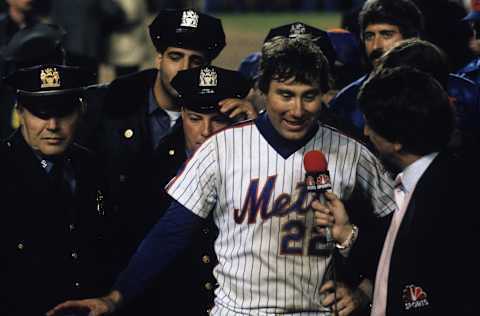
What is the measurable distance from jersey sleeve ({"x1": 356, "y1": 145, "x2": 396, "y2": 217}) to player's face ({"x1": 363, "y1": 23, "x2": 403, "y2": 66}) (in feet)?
5.91

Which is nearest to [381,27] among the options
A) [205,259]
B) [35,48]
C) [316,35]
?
[316,35]

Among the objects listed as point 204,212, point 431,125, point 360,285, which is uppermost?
point 431,125

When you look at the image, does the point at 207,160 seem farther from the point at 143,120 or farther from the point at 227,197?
the point at 143,120

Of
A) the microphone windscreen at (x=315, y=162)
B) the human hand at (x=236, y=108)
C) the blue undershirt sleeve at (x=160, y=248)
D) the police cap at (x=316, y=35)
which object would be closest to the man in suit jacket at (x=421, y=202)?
the microphone windscreen at (x=315, y=162)

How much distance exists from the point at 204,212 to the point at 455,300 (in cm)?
106

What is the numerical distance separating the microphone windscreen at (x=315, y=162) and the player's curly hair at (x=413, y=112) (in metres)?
0.26

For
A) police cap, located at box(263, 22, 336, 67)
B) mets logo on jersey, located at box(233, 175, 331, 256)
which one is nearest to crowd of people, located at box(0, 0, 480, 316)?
mets logo on jersey, located at box(233, 175, 331, 256)

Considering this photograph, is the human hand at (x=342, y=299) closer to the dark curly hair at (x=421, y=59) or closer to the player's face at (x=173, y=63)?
the dark curly hair at (x=421, y=59)

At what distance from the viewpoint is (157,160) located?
17.9 ft

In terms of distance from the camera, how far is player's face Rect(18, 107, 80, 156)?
5.02m

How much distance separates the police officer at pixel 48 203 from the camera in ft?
15.9

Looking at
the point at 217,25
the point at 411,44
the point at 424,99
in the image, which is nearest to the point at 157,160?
the point at 217,25

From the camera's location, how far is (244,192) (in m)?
4.42

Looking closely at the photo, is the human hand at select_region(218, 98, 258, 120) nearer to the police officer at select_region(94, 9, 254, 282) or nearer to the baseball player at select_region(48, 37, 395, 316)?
the police officer at select_region(94, 9, 254, 282)
